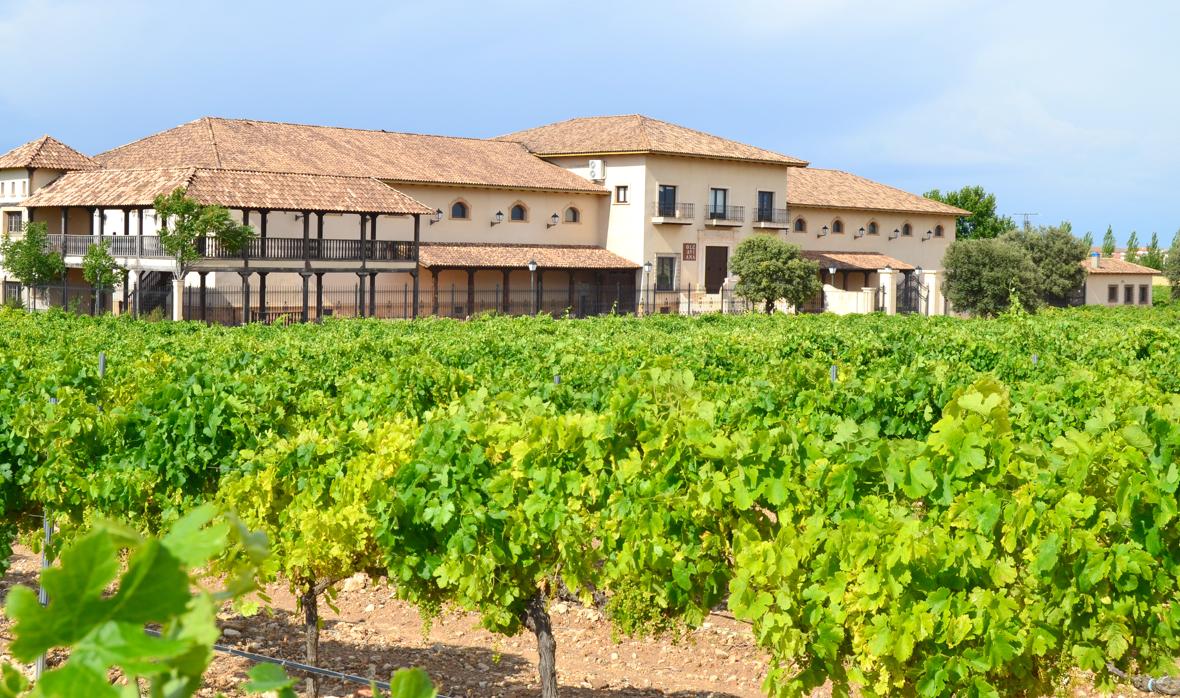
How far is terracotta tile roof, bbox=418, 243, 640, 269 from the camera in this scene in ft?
153

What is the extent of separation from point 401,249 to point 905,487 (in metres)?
38.0

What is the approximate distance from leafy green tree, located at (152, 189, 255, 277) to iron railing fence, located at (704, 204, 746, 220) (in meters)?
22.9

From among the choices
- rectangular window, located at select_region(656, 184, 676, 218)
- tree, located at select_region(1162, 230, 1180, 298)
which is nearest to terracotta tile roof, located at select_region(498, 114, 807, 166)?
rectangular window, located at select_region(656, 184, 676, 218)

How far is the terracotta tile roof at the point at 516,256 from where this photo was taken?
4653 centimetres

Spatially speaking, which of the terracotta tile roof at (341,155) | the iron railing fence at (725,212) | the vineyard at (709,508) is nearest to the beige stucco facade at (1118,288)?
the iron railing fence at (725,212)

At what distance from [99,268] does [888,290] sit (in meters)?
32.3

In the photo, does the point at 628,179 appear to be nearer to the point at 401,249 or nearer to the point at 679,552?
the point at 401,249

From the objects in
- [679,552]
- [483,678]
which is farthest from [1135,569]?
[483,678]

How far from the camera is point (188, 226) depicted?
3603 centimetres

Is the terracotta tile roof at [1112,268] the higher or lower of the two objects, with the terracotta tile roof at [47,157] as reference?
lower

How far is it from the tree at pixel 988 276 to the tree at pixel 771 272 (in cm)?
898

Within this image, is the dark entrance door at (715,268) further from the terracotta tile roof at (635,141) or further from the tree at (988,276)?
the tree at (988,276)

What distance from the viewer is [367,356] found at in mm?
16391

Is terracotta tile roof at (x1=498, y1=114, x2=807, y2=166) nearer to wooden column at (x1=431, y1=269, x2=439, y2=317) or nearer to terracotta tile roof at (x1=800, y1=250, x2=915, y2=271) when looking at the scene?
terracotta tile roof at (x1=800, y1=250, x2=915, y2=271)
